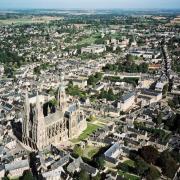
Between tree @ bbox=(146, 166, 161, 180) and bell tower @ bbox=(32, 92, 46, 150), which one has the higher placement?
bell tower @ bbox=(32, 92, 46, 150)

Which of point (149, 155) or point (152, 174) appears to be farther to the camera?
point (149, 155)

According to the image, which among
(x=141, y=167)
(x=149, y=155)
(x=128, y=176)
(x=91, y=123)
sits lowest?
(x=128, y=176)

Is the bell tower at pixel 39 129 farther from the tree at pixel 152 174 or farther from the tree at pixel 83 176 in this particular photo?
the tree at pixel 152 174

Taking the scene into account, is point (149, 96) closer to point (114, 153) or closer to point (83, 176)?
point (114, 153)

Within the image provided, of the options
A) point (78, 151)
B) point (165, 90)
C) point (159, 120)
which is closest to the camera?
point (78, 151)

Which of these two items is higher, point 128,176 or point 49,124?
point 49,124

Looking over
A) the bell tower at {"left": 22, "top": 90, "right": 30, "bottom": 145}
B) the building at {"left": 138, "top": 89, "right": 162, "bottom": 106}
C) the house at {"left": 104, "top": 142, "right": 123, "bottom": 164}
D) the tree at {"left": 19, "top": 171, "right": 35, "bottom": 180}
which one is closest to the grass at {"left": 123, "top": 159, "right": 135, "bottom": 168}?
the house at {"left": 104, "top": 142, "right": 123, "bottom": 164}

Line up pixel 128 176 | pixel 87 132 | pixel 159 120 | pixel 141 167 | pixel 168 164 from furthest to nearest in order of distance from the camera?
1. pixel 159 120
2. pixel 87 132
3. pixel 128 176
4. pixel 168 164
5. pixel 141 167

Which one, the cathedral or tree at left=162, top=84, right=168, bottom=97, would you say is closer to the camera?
the cathedral

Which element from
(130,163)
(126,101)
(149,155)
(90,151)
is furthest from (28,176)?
(126,101)

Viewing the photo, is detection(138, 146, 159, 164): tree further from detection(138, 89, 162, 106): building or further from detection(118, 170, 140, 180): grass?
detection(138, 89, 162, 106): building
